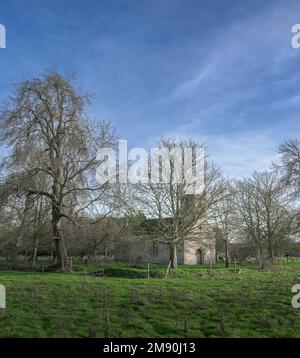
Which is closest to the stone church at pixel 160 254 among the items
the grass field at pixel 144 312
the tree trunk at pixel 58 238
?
the tree trunk at pixel 58 238

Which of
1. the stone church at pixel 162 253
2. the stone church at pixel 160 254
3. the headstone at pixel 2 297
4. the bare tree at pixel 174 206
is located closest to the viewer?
the headstone at pixel 2 297

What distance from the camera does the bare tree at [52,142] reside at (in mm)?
28875

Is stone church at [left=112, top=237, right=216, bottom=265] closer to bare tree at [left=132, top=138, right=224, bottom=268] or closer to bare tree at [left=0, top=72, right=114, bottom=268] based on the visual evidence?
bare tree at [left=132, top=138, right=224, bottom=268]

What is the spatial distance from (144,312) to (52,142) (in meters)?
18.6

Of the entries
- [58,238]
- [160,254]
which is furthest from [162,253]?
[58,238]

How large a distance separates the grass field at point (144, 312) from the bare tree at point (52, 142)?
11.7 meters

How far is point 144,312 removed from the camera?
14.4m

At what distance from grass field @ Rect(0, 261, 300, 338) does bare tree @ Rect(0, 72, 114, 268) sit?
1175 cm

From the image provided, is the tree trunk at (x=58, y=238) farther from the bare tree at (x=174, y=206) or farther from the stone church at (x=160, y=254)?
the stone church at (x=160, y=254)

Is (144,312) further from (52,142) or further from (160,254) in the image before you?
(160,254)

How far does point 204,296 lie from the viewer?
55.9 feet
